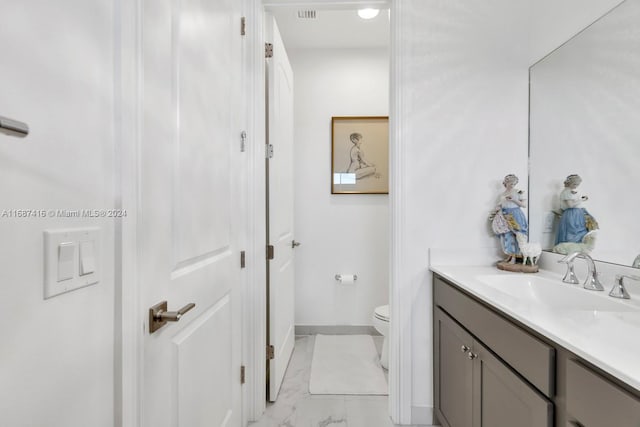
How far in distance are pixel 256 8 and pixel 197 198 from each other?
1237 millimetres

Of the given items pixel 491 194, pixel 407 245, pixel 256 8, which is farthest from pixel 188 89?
pixel 491 194

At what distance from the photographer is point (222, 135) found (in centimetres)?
131

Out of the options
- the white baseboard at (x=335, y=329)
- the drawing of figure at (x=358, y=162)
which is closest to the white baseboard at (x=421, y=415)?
the white baseboard at (x=335, y=329)

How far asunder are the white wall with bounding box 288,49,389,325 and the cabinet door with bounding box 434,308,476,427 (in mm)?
1257

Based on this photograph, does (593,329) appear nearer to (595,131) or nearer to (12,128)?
(595,131)

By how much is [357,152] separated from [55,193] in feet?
8.27

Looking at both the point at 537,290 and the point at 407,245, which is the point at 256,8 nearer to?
the point at 407,245

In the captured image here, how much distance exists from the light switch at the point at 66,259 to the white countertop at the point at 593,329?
105 centimetres

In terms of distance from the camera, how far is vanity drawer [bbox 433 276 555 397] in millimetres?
827

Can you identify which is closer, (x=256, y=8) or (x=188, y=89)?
(x=188, y=89)

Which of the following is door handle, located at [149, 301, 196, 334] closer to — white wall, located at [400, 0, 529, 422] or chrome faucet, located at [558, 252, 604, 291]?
white wall, located at [400, 0, 529, 422]

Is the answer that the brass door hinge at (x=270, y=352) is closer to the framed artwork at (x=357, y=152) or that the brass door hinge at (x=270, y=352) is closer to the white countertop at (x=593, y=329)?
the white countertop at (x=593, y=329)

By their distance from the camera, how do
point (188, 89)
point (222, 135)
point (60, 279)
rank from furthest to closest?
point (222, 135) < point (188, 89) < point (60, 279)

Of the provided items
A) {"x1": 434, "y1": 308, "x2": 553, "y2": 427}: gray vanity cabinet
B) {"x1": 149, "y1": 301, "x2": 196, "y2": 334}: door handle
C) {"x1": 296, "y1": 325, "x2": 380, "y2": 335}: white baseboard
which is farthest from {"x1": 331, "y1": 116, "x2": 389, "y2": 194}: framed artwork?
{"x1": 149, "y1": 301, "x2": 196, "y2": 334}: door handle
